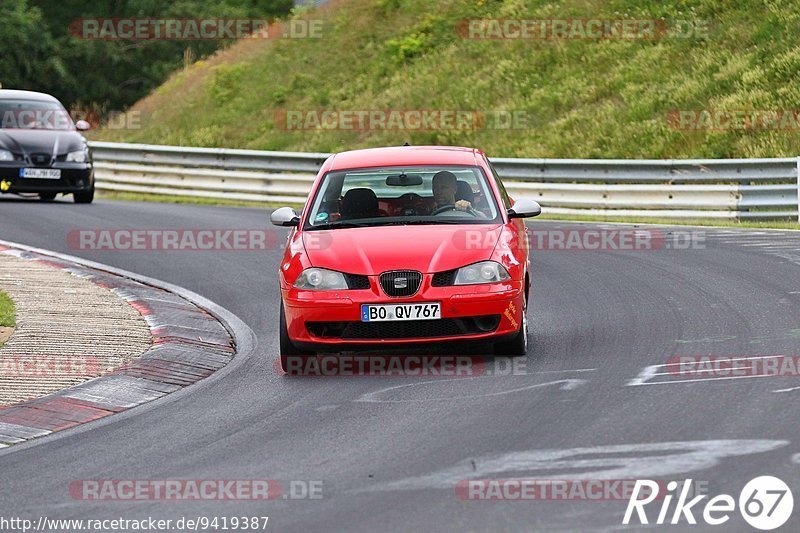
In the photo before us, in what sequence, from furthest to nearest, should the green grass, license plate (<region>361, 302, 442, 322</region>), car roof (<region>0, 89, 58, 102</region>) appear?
car roof (<region>0, 89, 58, 102</region>) → the green grass → license plate (<region>361, 302, 442, 322</region>)

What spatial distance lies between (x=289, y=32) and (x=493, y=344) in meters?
31.4

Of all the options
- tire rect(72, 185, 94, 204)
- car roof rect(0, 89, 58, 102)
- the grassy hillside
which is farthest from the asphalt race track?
A: the grassy hillside

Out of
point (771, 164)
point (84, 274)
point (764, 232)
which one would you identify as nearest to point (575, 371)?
point (84, 274)

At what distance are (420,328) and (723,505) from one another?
4.02 meters

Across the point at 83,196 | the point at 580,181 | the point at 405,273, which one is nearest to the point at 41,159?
the point at 83,196

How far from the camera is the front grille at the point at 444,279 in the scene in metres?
9.89

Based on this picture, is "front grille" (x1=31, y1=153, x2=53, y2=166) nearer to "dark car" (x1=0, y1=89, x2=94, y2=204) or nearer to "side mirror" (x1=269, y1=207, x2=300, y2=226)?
"dark car" (x1=0, y1=89, x2=94, y2=204)

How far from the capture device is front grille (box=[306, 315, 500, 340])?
32.4 feet

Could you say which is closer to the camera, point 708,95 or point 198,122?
point 708,95

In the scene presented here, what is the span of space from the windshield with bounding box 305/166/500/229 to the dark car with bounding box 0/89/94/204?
1312 cm

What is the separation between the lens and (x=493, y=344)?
405 inches

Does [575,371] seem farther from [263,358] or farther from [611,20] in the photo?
[611,20]

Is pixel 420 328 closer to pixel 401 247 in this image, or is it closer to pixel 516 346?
pixel 401 247

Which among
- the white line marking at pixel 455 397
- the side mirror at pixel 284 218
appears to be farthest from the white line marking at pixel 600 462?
the side mirror at pixel 284 218
